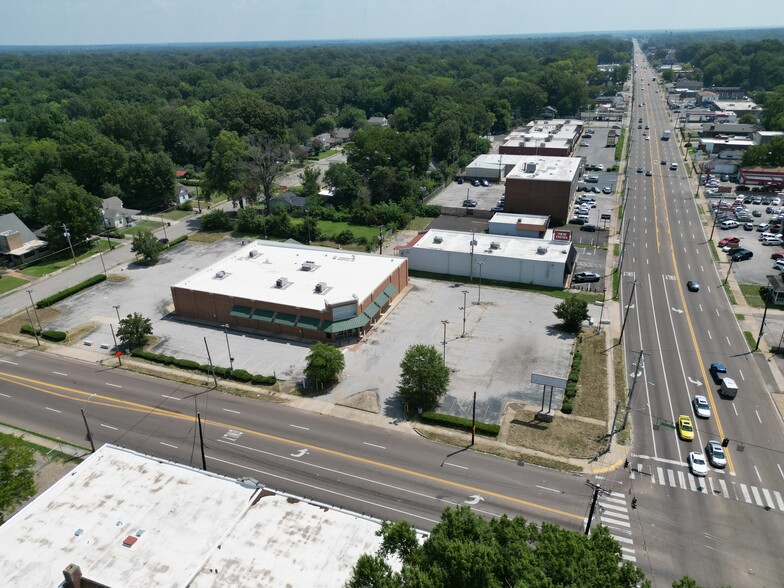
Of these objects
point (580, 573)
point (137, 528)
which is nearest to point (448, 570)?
point (580, 573)

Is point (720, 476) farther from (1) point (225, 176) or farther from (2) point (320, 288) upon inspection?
(1) point (225, 176)

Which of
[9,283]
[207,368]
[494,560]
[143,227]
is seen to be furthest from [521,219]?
[9,283]

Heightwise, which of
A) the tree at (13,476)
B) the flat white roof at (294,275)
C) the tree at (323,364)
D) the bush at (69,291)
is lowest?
the bush at (69,291)

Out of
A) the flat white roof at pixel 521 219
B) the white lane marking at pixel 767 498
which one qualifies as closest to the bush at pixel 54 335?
the flat white roof at pixel 521 219

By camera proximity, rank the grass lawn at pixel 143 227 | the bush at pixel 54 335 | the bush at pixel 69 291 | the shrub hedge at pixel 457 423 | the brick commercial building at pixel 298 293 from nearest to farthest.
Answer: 1. the shrub hedge at pixel 457 423
2. the brick commercial building at pixel 298 293
3. the bush at pixel 54 335
4. the bush at pixel 69 291
5. the grass lawn at pixel 143 227

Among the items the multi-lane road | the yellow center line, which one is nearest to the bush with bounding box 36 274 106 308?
the yellow center line

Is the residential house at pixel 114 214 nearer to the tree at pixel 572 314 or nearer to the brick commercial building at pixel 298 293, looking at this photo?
the brick commercial building at pixel 298 293

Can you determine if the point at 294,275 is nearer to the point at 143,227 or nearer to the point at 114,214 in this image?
the point at 143,227
